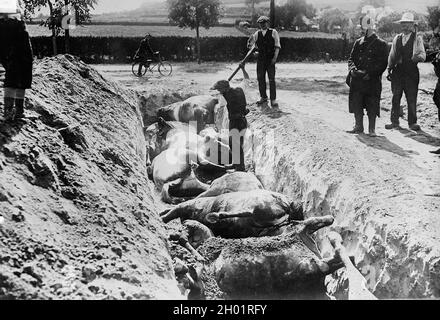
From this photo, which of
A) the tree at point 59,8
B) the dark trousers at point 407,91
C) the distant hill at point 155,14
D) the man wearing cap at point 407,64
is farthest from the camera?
the distant hill at point 155,14

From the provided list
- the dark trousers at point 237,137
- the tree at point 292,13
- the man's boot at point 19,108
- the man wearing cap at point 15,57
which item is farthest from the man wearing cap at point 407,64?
the tree at point 292,13

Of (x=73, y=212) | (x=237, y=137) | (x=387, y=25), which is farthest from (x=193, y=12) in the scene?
(x=387, y=25)

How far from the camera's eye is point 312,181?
23.1 feet

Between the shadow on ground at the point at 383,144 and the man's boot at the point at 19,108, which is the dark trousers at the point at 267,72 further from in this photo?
the man's boot at the point at 19,108

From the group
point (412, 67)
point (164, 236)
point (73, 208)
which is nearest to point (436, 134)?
point (412, 67)

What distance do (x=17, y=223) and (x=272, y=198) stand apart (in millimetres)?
3011

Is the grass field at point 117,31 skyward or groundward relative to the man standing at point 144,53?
skyward

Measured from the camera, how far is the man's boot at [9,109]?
196 inches

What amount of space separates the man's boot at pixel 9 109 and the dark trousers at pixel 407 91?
6.90 m

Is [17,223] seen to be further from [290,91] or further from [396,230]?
[290,91]

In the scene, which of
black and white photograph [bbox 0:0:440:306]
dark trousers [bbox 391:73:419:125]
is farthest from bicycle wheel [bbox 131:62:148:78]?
dark trousers [bbox 391:73:419:125]

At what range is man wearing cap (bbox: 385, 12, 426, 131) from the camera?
9070mm

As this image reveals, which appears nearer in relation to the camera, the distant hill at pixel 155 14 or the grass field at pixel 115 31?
the distant hill at pixel 155 14

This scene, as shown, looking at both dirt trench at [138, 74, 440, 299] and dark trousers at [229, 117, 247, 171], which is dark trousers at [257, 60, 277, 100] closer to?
dirt trench at [138, 74, 440, 299]
